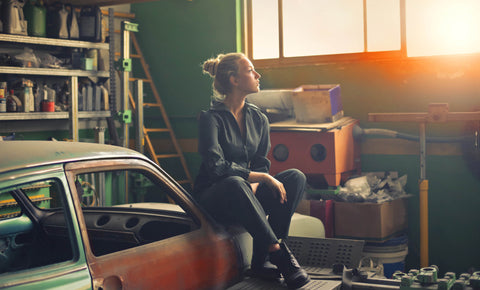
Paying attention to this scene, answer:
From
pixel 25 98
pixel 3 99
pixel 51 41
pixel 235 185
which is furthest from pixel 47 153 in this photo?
pixel 51 41

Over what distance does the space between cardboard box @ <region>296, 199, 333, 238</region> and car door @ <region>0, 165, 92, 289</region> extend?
7.16 feet

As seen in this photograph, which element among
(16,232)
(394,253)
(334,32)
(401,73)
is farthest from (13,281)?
(334,32)

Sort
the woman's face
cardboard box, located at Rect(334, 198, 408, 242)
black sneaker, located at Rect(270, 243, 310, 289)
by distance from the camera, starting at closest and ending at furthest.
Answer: black sneaker, located at Rect(270, 243, 310, 289)
the woman's face
cardboard box, located at Rect(334, 198, 408, 242)

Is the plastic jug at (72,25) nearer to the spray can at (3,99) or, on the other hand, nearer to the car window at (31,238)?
the spray can at (3,99)

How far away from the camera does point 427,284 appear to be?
99.0 inches

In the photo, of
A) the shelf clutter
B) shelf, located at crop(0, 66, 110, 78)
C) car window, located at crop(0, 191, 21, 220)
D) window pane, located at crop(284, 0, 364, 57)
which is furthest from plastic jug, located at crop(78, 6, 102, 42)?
car window, located at crop(0, 191, 21, 220)

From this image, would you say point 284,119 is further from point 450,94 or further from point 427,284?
point 427,284

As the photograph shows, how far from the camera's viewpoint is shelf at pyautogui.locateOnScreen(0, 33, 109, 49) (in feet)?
16.5

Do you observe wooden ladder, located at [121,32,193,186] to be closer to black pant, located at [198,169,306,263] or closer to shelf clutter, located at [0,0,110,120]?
shelf clutter, located at [0,0,110,120]

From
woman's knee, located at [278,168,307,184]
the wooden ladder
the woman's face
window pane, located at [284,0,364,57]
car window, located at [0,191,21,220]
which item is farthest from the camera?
the wooden ladder

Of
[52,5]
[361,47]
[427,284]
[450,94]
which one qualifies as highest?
[52,5]

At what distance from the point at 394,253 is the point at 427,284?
2.07m

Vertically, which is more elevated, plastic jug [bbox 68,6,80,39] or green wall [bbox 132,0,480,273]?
plastic jug [bbox 68,6,80,39]

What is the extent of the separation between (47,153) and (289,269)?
1.28 metres
